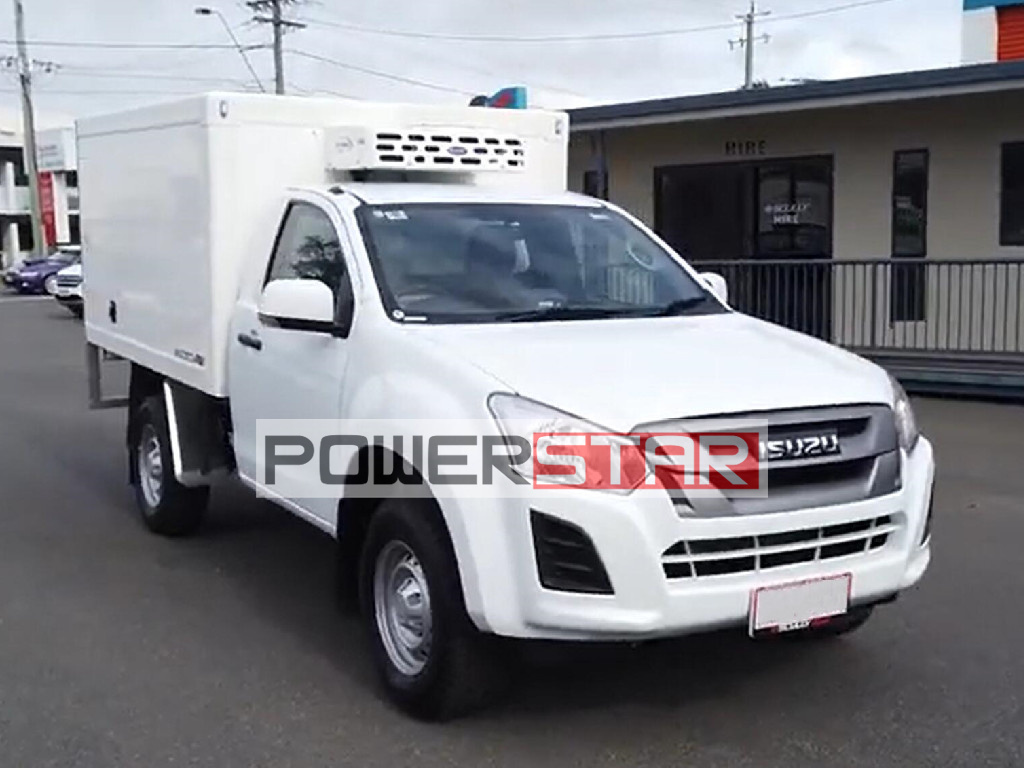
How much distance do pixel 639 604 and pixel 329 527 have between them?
1.73m

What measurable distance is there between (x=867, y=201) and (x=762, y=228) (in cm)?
145

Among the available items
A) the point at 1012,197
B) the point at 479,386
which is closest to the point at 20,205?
the point at 1012,197

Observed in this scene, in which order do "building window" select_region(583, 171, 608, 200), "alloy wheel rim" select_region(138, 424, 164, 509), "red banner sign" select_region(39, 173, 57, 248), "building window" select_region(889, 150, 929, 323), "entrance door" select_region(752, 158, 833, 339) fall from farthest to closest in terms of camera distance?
"red banner sign" select_region(39, 173, 57, 248) < "building window" select_region(583, 171, 608, 200) < "entrance door" select_region(752, 158, 833, 339) < "building window" select_region(889, 150, 929, 323) < "alloy wheel rim" select_region(138, 424, 164, 509)

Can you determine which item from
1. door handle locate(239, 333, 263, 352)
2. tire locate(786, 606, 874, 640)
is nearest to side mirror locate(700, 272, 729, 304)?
tire locate(786, 606, 874, 640)

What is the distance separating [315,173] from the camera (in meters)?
6.66

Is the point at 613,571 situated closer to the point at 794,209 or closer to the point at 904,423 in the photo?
the point at 904,423

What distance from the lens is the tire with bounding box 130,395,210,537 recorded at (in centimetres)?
739

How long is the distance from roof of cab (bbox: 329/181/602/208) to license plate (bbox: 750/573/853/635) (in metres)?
2.49

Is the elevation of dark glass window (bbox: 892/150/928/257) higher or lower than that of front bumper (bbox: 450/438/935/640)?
higher

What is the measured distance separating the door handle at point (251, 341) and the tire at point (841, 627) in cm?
273

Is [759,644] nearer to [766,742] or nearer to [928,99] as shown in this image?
[766,742]

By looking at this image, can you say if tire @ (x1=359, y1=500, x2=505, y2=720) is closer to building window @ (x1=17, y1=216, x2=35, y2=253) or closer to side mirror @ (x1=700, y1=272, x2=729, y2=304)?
side mirror @ (x1=700, y1=272, x2=729, y2=304)

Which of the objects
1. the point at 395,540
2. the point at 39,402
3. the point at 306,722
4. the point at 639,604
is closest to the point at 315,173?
the point at 395,540

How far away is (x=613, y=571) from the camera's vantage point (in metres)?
4.06
